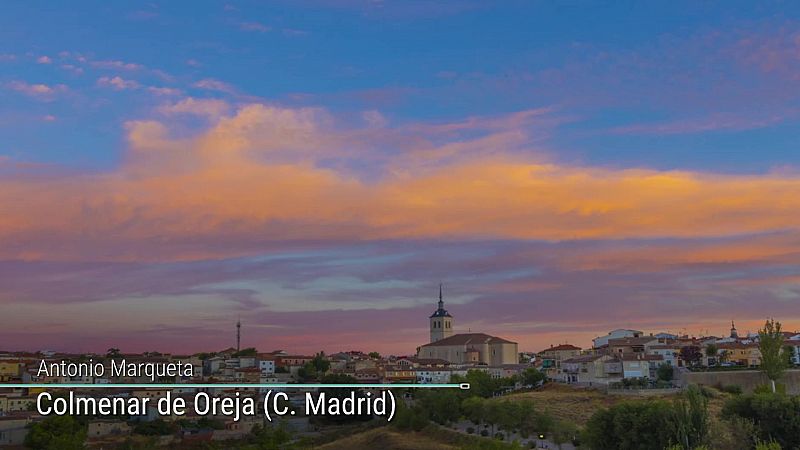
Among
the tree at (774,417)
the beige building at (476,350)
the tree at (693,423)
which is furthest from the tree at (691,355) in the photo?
the tree at (693,423)

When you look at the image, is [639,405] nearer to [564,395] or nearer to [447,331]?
[564,395]

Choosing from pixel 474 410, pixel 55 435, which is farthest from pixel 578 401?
pixel 55 435

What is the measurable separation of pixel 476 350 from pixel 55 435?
5486 centimetres

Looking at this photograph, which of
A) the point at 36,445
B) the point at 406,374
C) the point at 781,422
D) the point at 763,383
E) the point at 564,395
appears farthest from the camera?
the point at 406,374

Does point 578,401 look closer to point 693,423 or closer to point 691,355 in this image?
point 691,355

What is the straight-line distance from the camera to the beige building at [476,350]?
3344 inches

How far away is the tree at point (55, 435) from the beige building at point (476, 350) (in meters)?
51.5

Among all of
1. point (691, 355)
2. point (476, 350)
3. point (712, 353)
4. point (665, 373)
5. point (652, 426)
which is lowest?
point (652, 426)

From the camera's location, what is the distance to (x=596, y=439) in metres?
29.7

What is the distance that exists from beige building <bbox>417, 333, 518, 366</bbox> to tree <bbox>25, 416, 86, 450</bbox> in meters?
51.5

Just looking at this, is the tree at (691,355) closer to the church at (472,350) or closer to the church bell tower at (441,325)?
the church at (472,350)

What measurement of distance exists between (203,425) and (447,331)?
54.0 m

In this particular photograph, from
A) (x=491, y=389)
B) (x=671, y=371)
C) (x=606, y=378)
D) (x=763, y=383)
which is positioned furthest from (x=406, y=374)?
(x=763, y=383)

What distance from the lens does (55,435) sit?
3788cm
